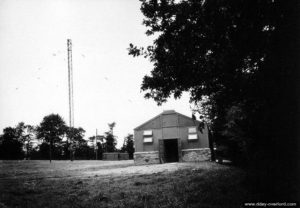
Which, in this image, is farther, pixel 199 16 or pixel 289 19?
pixel 199 16

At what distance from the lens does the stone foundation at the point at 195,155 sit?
31.4 m

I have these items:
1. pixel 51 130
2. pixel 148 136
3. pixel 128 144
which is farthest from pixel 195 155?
pixel 51 130

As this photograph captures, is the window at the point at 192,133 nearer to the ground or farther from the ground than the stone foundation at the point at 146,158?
farther from the ground

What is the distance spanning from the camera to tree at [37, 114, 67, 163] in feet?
320

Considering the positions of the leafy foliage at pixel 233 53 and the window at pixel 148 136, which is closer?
the leafy foliage at pixel 233 53

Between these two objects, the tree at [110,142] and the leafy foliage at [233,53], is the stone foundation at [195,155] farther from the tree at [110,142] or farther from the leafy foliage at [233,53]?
the tree at [110,142]

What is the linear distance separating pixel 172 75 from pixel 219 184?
4.98 m

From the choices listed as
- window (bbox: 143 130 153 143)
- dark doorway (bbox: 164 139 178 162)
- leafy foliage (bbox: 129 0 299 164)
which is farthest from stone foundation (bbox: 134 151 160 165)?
leafy foliage (bbox: 129 0 299 164)

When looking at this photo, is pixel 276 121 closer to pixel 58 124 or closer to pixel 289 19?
pixel 289 19

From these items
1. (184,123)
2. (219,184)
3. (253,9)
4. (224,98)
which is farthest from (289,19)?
(184,123)

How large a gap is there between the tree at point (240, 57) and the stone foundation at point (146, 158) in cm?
2385

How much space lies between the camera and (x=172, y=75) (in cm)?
902

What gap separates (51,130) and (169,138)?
77.3 m

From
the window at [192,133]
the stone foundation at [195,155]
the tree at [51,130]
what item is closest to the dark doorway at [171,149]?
the stone foundation at [195,155]
